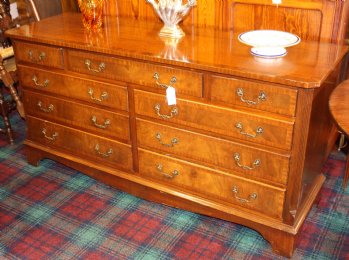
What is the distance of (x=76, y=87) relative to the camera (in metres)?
2.52

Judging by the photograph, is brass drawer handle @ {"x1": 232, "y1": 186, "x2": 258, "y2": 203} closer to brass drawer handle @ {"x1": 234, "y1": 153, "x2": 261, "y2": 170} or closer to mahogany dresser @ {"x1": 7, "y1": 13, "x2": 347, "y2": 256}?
mahogany dresser @ {"x1": 7, "y1": 13, "x2": 347, "y2": 256}

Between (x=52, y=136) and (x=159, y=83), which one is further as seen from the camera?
(x=52, y=136)

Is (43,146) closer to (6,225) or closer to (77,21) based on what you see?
(6,225)

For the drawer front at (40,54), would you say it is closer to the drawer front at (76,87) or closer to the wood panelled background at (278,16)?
the drawer front at (76,87)

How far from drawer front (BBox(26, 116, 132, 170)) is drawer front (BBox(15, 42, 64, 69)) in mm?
396

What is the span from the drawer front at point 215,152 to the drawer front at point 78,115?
14 centimetres

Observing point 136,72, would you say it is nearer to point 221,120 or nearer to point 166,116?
point 166,116

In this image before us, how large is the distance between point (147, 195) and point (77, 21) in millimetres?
1171

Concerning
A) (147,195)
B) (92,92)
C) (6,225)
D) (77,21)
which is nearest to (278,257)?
(147,195)

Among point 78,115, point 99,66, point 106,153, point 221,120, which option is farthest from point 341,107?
point 78,115

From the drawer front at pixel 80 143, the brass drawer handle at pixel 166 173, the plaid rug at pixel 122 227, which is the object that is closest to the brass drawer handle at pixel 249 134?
the brass drawer handle at pixel 166 173

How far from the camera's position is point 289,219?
2105 mm

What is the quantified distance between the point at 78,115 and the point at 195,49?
2.77 feet

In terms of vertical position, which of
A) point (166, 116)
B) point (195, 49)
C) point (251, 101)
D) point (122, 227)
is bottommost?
point (122, 227)
